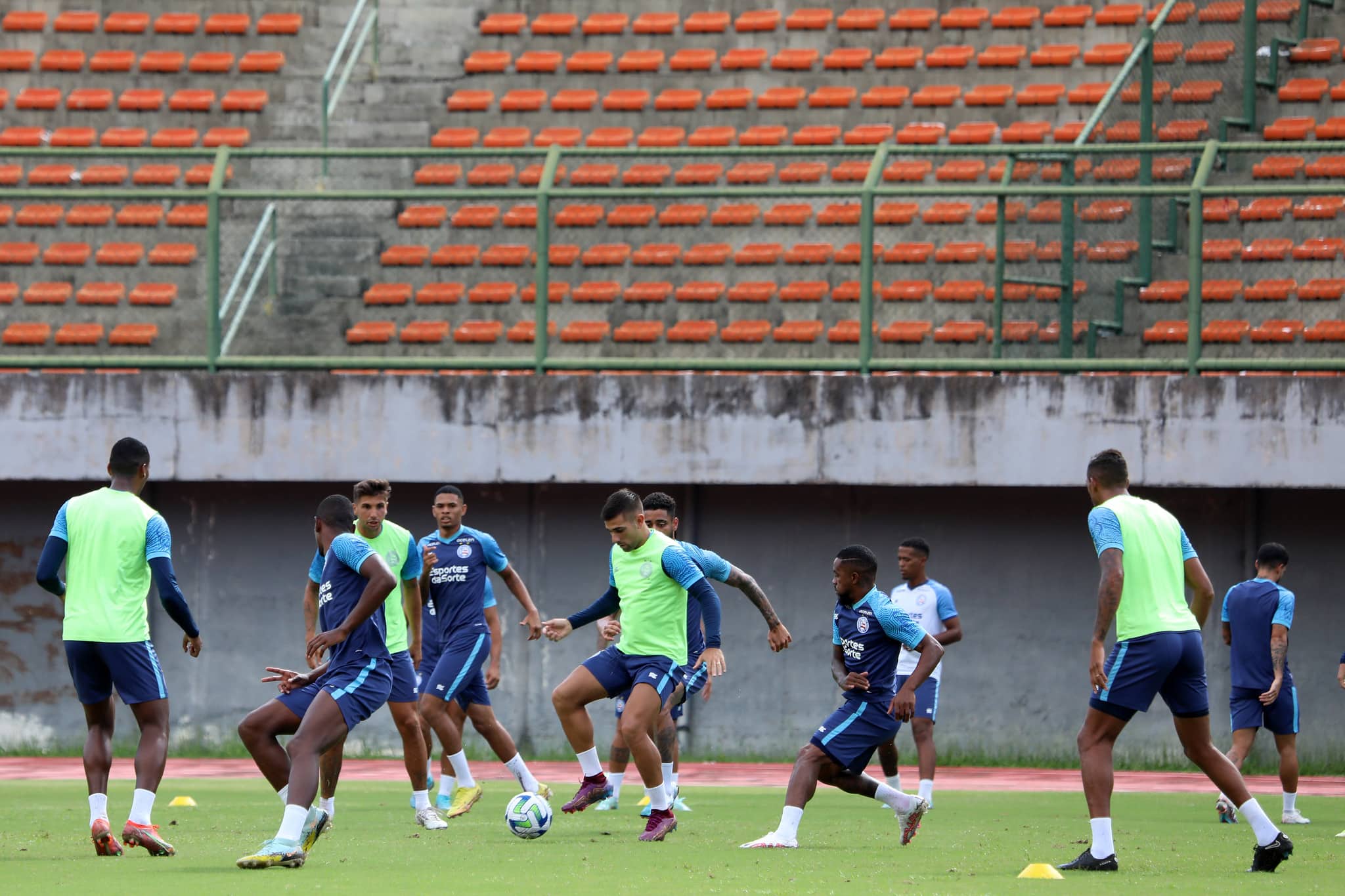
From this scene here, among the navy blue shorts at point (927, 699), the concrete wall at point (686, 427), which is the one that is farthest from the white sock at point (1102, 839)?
the concrete wall at point (686, 427)

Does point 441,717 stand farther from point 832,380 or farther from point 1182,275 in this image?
point 1182,275

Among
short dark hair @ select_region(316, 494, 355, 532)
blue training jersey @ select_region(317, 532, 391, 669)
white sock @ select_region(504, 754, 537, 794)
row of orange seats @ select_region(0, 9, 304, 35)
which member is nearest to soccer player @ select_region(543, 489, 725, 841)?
white sock @ select_region(504, 754, 537, 794)

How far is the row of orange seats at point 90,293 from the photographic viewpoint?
19.5m

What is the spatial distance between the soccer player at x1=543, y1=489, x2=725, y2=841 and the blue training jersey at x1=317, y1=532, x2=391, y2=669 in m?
1.61

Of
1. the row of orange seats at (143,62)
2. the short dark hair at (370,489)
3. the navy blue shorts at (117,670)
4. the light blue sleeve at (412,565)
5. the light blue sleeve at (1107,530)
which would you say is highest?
the row of orange seats at (143,62)

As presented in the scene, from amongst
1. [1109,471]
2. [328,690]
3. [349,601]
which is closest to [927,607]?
[1109,471]

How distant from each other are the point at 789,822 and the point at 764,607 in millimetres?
1265

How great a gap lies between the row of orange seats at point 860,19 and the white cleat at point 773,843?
13959 mm

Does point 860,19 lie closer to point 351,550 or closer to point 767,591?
point 767,591

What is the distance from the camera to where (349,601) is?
9062mm

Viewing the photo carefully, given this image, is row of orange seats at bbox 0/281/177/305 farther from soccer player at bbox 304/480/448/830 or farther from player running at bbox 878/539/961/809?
player running at bbox 878/539/961/809

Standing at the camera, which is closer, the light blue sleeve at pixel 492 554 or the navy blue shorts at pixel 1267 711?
the navy blue shorts at pixel 1267 711

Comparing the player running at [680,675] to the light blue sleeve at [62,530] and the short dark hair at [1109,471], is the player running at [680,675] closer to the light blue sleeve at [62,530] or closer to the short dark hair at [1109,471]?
the short dark hair at [1109,471]

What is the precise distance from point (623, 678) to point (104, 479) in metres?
7.67
